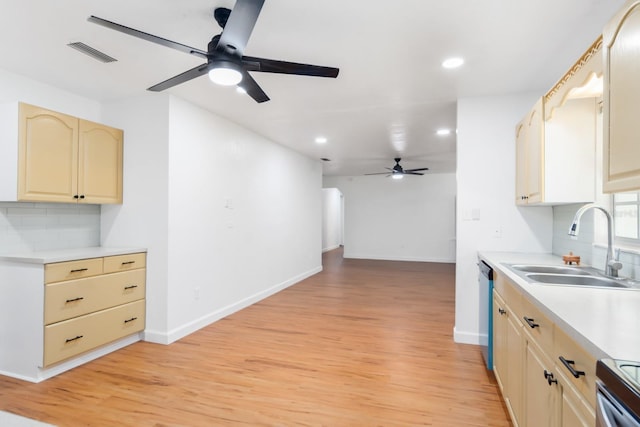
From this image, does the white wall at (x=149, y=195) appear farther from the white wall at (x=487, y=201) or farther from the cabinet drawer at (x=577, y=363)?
the cabinet drawer at (x=577, y=363)

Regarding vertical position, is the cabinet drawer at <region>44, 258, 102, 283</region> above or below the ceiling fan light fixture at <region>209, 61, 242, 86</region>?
below

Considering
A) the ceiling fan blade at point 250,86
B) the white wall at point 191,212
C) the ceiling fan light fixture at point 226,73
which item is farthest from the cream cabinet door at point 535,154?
the white wall at point 191,212

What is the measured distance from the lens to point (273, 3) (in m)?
1.87

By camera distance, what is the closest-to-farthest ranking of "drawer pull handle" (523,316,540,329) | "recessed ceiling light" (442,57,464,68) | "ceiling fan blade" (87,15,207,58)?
"drawer pull handle" (523,316,540,329)
"ceiling fan blade" (87,15,207,58)
"recessed ceiling light" (442,57,464,68)

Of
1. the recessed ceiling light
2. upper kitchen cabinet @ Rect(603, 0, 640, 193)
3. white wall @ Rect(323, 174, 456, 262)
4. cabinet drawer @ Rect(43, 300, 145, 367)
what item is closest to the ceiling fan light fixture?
the recessed ceiling light

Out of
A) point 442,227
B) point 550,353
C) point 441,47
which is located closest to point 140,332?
point 550,353

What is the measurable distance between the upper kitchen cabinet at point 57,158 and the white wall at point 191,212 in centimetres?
20

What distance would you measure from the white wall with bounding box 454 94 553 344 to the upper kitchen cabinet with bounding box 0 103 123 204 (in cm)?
352

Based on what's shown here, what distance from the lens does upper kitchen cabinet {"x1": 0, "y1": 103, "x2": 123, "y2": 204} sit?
2.67 meters

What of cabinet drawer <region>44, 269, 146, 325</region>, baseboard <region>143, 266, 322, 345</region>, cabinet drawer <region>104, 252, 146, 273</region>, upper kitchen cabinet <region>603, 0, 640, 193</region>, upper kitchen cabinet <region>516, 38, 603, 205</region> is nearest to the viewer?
upper kitchen cabinet <region>603, 0, 640, 193</region>

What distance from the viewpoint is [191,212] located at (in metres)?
3.58

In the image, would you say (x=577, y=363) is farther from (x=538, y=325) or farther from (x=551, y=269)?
(x=551, y=269)

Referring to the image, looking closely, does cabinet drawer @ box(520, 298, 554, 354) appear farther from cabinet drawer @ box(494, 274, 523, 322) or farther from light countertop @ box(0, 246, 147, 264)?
light countertop @ box(0, 246, 147, 264)

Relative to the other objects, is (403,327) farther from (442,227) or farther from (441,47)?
(442,227)
